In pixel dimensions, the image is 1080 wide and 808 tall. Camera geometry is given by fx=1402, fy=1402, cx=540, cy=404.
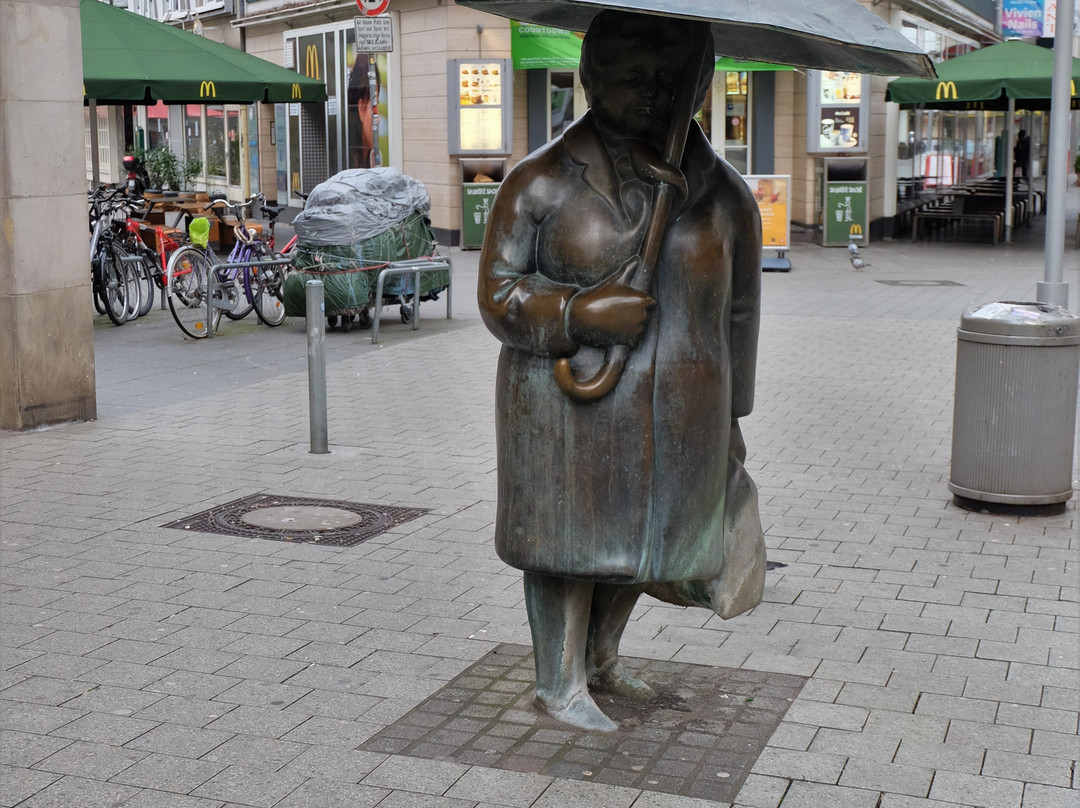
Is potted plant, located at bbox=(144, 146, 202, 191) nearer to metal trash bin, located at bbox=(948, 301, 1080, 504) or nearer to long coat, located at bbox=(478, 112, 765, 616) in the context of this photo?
metal trash bin, located at bbox=(948, 301, 1080, 504)

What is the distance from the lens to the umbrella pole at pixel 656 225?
3.81 metres

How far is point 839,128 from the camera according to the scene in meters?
22.5

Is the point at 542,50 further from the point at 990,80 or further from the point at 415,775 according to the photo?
the point at 415,775

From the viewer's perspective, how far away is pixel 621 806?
3.83 m

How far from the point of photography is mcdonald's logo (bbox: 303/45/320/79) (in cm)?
2806

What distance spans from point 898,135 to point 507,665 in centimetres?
2359

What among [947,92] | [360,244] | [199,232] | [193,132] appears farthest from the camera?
[193,132]

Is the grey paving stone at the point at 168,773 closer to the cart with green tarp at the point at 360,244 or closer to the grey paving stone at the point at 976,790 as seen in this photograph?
the grey paving stone at the point at 976,790

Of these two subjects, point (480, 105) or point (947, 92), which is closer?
point (947, 92)

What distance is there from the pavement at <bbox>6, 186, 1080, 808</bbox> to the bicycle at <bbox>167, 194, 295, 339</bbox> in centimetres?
346

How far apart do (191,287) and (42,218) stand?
5.07 m

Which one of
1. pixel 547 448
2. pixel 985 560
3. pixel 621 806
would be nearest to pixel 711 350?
pixel 547 448

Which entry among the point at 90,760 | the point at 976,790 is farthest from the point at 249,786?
the point at 976,790

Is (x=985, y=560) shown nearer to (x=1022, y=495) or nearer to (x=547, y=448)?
(x=1022, y=495)
